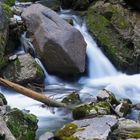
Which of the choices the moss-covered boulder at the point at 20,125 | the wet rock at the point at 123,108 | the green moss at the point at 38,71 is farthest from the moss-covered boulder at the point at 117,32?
the moss-covered boulder at the point at 20,125

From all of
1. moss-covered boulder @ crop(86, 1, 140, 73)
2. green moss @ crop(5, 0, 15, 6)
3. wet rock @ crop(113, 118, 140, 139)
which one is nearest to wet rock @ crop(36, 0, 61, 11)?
green moss @ crop(5, 0, 15, 6)

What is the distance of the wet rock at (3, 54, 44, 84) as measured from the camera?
10.6 m

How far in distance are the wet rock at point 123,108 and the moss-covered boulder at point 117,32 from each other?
121 inches

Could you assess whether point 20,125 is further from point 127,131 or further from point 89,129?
point 127,131

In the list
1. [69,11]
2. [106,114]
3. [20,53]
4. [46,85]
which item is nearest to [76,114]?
[106,114]

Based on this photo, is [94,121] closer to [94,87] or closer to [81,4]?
[94,87]

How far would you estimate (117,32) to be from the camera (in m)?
12.8

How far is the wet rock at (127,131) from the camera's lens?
23.0 ft

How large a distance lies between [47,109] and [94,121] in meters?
1.81

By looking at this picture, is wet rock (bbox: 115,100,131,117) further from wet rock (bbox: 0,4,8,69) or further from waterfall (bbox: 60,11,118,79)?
wet rock (bbox: 0,4,8,69)

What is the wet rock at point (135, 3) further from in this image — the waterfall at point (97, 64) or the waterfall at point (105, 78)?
the waterfall at point (97, 64)

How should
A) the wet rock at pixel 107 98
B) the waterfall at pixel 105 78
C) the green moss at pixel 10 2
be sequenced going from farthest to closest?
1. the green moss at pixel 10 2
2. the waterfall at pixel 105 78
3. the wet rock at pixel 107 98

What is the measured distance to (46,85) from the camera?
436 inches

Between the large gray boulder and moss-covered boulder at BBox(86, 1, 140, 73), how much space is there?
1.03 meters
